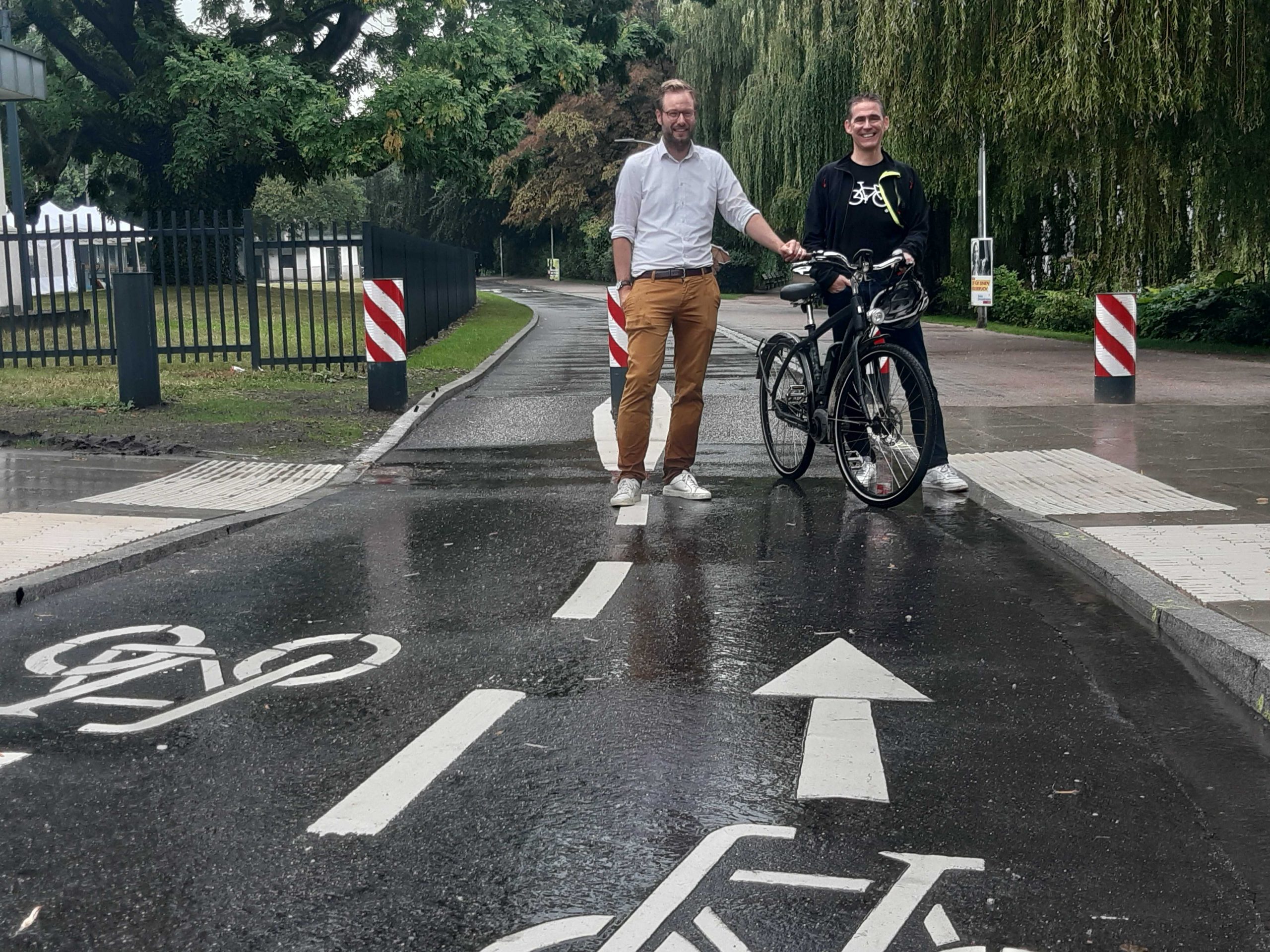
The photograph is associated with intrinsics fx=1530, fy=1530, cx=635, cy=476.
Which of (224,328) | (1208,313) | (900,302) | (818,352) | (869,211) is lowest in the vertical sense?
(1208,313)

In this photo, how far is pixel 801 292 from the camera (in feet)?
28.6

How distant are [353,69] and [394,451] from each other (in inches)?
1114

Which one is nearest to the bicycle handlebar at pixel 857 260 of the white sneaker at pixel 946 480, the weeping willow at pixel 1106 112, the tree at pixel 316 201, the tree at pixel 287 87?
the white sneaker at pixel 946 480

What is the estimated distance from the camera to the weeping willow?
16.4 m

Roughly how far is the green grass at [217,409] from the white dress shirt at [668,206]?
3.42 m

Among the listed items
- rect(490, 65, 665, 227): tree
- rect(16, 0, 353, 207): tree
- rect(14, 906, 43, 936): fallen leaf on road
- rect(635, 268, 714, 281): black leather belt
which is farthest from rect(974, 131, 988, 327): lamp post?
rect(490, 65, 665, 227): tree

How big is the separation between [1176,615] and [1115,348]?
325 inches

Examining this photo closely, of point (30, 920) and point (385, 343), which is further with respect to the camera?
point (385, 343)

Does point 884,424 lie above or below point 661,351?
below

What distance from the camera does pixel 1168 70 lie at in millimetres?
16266

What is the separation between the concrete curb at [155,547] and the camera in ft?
20.7

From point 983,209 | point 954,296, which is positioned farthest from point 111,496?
point 954,296

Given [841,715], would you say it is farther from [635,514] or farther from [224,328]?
[224,328]

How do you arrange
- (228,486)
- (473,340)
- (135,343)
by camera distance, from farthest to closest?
(473,340), (135,343), (228,486)
